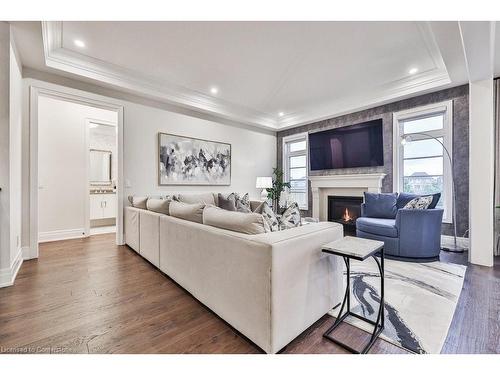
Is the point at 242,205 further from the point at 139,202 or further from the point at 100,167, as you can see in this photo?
the point at 100,167

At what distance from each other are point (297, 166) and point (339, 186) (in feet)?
4.56

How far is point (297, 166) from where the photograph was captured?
19.9 feet

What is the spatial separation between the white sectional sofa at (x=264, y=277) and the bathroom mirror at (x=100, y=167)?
467 cm

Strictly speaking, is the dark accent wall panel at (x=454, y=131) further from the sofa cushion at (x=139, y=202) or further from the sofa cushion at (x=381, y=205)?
the sofa cushion at (x=139, y=202)

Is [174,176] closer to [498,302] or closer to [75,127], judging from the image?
[75,127]

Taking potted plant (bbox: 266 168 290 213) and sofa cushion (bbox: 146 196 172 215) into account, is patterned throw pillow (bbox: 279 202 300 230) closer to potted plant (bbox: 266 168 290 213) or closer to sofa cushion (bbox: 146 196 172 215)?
sofa cushion (bbox: 146 196 172 215)

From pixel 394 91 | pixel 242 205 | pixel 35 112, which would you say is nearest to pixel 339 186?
pixel 394 91

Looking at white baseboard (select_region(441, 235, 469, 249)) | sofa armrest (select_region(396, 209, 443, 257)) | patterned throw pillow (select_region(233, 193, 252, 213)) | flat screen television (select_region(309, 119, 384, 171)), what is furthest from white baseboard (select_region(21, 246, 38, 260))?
white baseboard (select_region(441, 235, 469, 249))

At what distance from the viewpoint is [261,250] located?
1.24 m

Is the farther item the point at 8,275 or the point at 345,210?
the point at 345,210

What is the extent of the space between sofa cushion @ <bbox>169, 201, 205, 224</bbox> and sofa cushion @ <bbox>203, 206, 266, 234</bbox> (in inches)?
7.4

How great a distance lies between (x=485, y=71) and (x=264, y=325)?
144 inches

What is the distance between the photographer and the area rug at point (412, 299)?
4.75 ft

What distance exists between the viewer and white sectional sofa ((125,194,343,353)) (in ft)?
4.05
